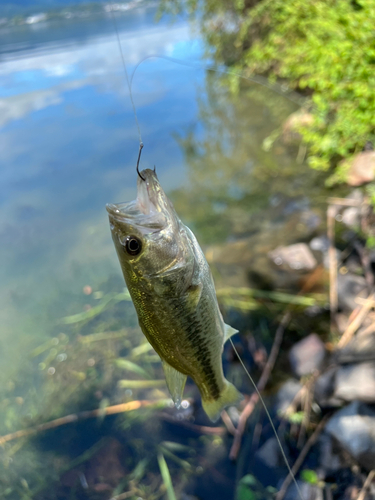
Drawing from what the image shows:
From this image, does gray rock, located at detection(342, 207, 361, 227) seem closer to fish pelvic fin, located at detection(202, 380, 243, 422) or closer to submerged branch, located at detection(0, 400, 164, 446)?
submerged branch, located at detection(0, 400, 164, 446)

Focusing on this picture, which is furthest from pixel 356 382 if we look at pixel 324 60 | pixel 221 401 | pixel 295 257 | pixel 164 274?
pixel 324 60

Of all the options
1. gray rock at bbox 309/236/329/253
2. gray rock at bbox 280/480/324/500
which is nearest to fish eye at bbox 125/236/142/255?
gray rock at bbox 280/480/324/500

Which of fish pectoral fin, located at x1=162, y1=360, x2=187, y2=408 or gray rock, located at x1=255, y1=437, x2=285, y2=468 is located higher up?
fish pectoral fin, located at x1=162, y1=360, x2=187, y2=408

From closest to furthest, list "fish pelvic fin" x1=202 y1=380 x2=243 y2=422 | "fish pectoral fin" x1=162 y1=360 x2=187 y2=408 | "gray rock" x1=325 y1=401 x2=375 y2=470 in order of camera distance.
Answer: "fish pectoral fin" x1=162 y1=360 x2=187 y2=408, "fish pelvic fin" x1=202 y1=380 x2=243 y2=422, "gray rock" x1=325 y1=401 x2=375 y2=470

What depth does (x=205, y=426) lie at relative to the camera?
3.39 meters

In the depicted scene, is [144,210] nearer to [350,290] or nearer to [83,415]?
[83,415]

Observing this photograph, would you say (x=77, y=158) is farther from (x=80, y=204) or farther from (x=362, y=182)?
(x=362, y=182)

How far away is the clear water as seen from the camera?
345 centimetres

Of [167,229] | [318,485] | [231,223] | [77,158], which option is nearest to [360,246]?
[231,223]

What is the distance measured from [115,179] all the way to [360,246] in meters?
4.32

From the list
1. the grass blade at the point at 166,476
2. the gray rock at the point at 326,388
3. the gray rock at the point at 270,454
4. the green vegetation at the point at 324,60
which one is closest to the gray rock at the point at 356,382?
the gray rock at the point at 326,388

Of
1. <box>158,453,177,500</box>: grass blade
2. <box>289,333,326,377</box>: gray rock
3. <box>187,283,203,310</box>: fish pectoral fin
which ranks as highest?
<box>187,283,203,310</box>: fish pectoral fin

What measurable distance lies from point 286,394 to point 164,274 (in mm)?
2700

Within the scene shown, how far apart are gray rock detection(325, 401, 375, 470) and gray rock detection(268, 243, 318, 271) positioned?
2117mm
